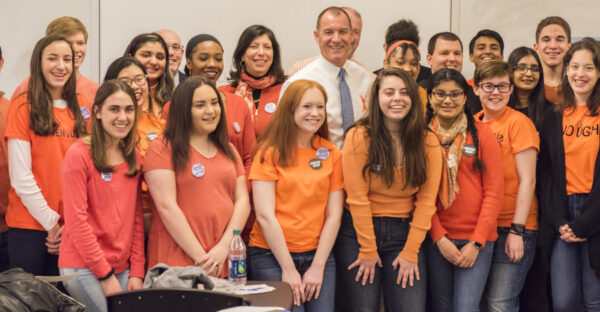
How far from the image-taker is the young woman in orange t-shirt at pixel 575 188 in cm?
303

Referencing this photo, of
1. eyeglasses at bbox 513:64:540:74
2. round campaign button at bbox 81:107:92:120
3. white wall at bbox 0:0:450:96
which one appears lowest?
round campaign button at bbox 81:107:92:120

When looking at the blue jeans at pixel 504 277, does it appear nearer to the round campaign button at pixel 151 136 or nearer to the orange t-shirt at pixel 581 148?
the orange t-shirt at pixel 581 148

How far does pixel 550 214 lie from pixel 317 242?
4.23 ft

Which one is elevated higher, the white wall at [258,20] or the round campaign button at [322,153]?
the white wall at [258,20]

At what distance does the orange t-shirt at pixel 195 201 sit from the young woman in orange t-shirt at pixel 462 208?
108cm

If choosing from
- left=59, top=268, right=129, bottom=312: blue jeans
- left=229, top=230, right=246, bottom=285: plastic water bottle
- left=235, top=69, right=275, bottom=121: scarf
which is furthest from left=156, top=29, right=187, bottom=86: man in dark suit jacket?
left=59, top=268, right=129, bottom=312: blue jeans

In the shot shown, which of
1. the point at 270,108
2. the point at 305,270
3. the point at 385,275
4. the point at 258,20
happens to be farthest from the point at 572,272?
the point at 258,20

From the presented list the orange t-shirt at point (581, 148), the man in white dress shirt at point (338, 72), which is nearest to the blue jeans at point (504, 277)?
the orange t-shirt at point (581, 148)

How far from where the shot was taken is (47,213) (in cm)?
278

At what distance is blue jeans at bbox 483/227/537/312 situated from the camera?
3.03 metres

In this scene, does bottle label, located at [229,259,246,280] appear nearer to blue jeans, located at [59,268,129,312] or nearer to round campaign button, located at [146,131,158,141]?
blue jeans, located at [59,268,129,312]

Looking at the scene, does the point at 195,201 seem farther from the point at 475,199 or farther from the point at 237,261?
the point at 475,199

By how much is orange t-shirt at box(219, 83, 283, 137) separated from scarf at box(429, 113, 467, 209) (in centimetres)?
98

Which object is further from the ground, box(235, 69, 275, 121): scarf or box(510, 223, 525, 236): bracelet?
box(235, 69, 275, 121): scarf
